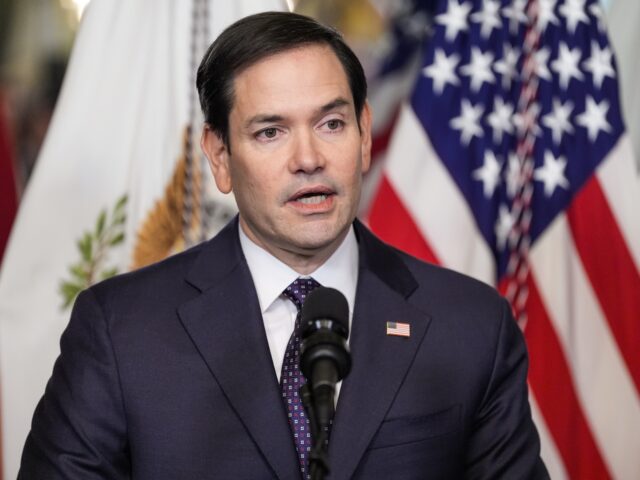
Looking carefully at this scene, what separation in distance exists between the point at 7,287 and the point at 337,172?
1348mm

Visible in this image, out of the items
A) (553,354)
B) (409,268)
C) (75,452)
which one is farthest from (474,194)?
(75,452)

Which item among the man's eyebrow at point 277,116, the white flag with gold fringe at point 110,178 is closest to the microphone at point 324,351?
the man's eyebrow at point 277,116

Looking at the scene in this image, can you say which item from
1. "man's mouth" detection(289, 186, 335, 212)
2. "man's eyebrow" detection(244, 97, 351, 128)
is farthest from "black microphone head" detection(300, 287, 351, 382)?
"man's eyebrow" detection(244, 97, 351, 128)

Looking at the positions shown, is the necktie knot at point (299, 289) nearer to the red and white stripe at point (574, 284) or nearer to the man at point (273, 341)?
the man at point (273, 341)

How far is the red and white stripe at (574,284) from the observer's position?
3031 millimetres

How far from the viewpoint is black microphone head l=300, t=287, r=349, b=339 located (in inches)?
53.4

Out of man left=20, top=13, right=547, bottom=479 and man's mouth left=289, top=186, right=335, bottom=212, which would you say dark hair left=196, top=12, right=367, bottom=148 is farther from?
man's mouth left=289, top=186, right=335, bottom=212

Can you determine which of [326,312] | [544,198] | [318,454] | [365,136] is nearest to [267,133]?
[365,136]

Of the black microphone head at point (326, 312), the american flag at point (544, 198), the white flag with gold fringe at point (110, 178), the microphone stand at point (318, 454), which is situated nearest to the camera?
the microphone stand at point (318, 454)

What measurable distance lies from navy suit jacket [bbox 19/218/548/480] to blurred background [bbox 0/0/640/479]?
87 centimetres

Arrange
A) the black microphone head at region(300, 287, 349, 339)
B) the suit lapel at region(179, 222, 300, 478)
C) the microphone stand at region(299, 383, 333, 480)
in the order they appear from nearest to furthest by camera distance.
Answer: the microphone stand at region(299, 383, 333, 480) → the black microphone head at region(300, 287, 349, 339) → the suit lapel at region(179, 222, 300, 478)

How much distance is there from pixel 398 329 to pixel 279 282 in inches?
10.0

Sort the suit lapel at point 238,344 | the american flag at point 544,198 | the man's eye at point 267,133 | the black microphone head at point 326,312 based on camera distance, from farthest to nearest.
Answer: the american flag at point 544,198 → the man's eye at point 267,133 → the suit lapel at point 238,344 → the black microphone head at point 326,312

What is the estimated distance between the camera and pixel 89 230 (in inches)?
117
